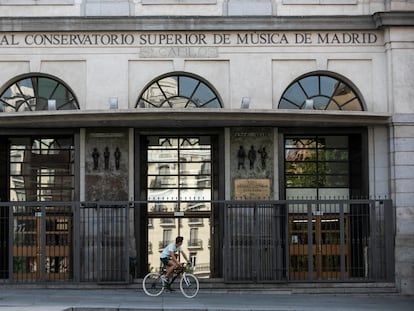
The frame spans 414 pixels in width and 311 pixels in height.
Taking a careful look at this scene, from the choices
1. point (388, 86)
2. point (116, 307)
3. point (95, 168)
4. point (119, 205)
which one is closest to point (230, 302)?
point (116, 307)

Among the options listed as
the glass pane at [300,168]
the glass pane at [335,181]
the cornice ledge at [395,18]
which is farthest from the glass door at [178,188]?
the cornice ledge at [395,18]

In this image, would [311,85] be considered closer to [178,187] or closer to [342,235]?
[342,235]

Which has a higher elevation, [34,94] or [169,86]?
[169,86]

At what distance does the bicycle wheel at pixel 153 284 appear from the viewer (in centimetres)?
1941

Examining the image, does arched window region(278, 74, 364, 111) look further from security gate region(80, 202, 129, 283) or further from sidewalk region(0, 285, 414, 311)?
security gate region(80, 202, 129, 283)

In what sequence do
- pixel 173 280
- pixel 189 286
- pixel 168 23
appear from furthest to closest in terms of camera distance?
pixel 168 23, pixel 173 280, pixel 189 286

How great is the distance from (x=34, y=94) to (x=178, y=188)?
198 inches

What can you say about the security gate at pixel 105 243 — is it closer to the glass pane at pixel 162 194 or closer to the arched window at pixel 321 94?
the glass pane at pixel 162 194

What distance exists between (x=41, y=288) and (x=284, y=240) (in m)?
6.76

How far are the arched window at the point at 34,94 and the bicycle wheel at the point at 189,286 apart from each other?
635 centimetres

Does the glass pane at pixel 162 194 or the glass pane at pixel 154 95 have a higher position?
the glass pane at pixel 154 95

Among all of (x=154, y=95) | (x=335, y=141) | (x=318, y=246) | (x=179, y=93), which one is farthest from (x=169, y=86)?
(x=318, y=246)

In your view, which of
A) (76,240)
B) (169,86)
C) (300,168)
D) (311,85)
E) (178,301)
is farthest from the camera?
(300,168)

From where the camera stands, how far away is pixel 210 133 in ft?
71.6
